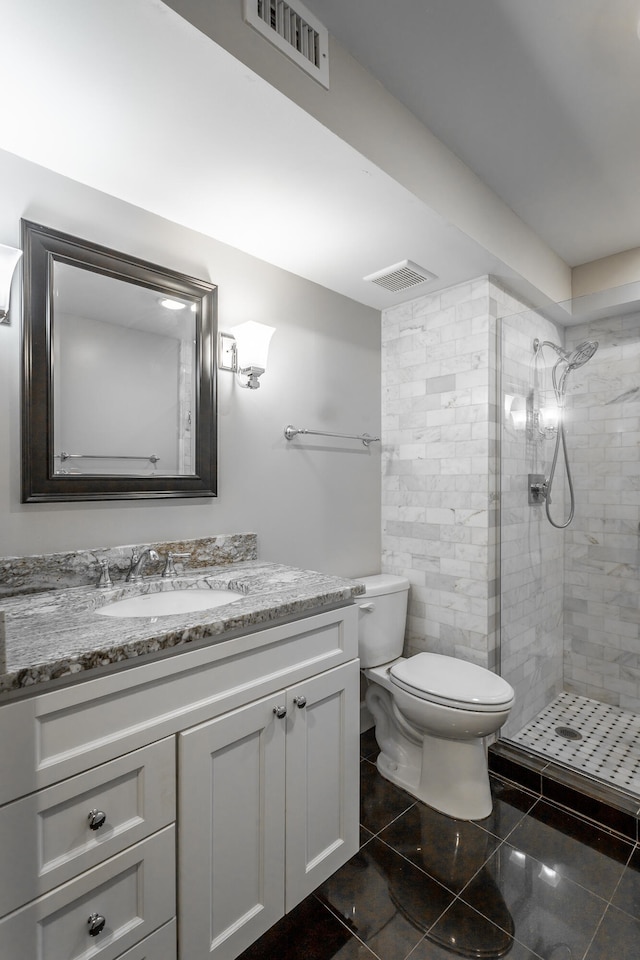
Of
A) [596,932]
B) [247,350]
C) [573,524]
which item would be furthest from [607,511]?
[247,350]

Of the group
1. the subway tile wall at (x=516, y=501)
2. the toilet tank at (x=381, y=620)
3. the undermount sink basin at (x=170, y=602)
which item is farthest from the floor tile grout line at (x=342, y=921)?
the subway tile wall at (x=516, y=501)

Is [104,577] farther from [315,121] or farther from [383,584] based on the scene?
[315,121]

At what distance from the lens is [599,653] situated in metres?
2.34

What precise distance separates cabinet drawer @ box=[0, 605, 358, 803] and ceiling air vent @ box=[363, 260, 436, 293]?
1512 mm

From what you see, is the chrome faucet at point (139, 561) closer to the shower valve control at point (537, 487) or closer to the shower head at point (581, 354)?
the shower valve control at point (537, 487)

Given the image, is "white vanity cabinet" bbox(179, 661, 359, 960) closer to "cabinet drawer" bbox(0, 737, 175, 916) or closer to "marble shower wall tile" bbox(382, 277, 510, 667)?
"cabinet drawer" bbox(0, 737, 175, 916)

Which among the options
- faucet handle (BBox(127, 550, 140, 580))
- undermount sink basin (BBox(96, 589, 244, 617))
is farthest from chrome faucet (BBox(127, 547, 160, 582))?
undermount sink basin (BBox(96, 589, 244, 617))

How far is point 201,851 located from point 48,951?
→ 0.30m

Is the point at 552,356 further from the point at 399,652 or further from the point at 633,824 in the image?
the point at 633,824

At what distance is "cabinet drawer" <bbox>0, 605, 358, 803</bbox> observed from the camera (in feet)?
2.69

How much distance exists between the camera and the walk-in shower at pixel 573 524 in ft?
6.98

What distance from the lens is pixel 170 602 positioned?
57.9 inches

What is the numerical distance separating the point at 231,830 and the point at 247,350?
1.50m

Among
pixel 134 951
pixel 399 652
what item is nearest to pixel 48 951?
pixel 134 951
